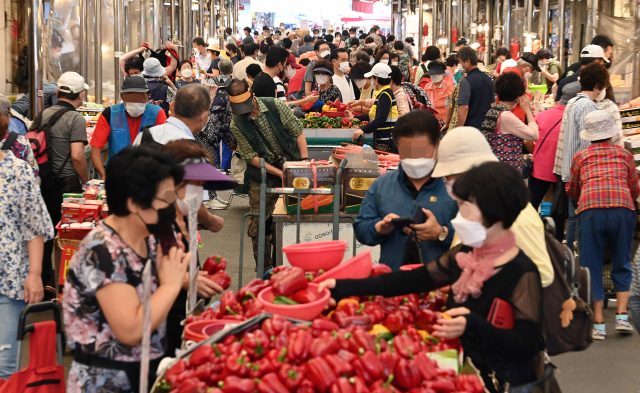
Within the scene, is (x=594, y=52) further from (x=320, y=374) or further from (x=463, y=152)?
(x=320, y=374)

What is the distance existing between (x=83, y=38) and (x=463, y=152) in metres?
11.5

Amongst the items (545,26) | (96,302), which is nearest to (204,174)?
(96,302)

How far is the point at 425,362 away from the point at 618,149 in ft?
11.8

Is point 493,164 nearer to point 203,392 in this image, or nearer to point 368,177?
point 203,392

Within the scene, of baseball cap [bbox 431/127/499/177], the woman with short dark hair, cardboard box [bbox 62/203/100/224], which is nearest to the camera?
baseball cap [bbox 431/127/499/177]

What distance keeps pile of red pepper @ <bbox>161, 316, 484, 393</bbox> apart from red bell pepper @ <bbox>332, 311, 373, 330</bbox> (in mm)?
160

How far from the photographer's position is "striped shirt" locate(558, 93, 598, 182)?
6.14 meters

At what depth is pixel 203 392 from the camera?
2287mm

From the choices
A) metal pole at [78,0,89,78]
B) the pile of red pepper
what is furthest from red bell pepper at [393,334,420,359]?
metal pole at [78,0,89,78]

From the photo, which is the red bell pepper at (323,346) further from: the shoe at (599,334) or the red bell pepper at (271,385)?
the shoe at (599,334)

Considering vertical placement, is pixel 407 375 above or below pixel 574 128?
below

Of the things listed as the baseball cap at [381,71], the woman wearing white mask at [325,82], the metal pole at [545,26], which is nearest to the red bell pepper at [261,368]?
the baseball cap at [381,71]

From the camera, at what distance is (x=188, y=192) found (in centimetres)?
339

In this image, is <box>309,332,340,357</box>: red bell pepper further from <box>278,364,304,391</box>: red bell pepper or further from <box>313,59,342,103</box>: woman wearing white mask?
<box>313,59,342,103</box>: woman wearing white mask
